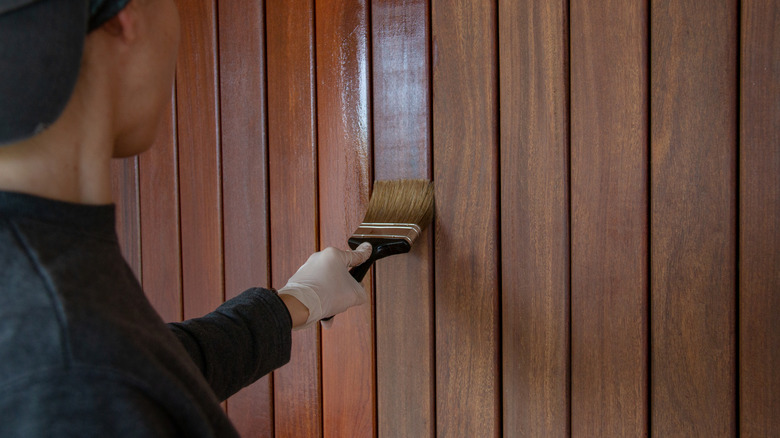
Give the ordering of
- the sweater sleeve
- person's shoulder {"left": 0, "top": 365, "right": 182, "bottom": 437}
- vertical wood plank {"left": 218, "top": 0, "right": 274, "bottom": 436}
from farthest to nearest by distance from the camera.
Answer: vertical wood plank {"left": 218, "top": 0, "right": 274, "bottom": 436}
the sweater sleeve
person's shoulder {"left": 0, "top": 365, "right": 182, "bottom": 437}

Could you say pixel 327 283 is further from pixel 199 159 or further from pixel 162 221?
pixel 162 221

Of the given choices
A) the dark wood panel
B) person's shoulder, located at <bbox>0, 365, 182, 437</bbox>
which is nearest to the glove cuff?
the dark wood panel

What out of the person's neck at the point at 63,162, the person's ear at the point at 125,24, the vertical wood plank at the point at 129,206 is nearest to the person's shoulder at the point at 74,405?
the person's neck at the point at 63,162

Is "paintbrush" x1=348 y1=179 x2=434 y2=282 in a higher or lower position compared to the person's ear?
lower

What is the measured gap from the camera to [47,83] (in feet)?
1.43

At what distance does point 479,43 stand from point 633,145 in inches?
13.7

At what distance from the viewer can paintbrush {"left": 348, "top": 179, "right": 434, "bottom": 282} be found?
1.03 metres

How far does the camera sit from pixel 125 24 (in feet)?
1.71

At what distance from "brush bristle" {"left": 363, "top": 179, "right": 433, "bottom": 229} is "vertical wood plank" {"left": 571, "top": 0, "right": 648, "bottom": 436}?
11.3 inches

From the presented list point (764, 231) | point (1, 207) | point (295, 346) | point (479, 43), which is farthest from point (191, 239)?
point (764, 231)

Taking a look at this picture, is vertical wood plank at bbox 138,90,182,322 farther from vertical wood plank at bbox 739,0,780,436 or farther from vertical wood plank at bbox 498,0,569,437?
vertical wood plank at bbox 739,0,780,436

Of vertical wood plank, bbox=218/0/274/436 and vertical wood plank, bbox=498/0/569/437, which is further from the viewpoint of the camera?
vertical wood plank, bbox=218/0/274/436

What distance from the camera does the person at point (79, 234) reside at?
1.34 feet

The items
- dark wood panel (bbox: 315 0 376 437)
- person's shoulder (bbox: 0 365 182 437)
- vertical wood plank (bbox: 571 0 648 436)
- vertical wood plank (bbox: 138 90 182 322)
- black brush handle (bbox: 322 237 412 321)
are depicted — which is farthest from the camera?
vertical wood plank (bbox: 138 90 182 322)
